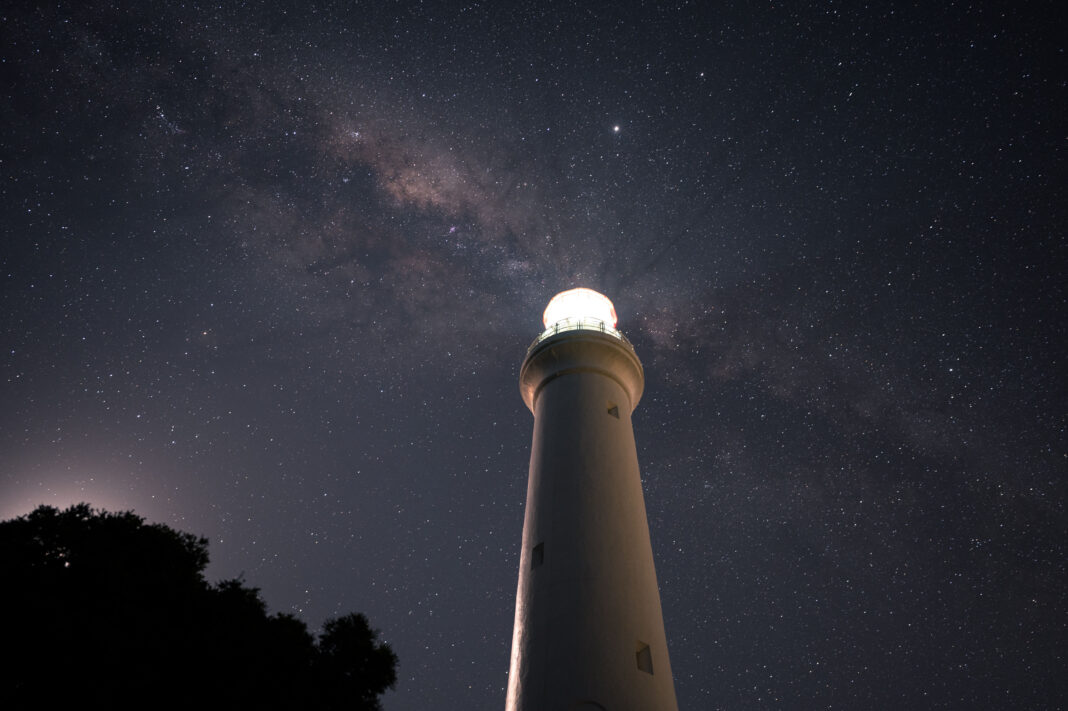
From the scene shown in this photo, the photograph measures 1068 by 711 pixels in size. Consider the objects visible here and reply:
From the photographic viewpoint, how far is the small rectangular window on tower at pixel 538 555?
1411 cm

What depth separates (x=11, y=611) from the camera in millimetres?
9344

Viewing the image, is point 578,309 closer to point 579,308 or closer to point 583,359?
point 579,308

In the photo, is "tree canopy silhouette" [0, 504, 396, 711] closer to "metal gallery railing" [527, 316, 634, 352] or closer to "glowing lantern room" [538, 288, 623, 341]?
"metal gallery railing" [527, 316, 634, 352]

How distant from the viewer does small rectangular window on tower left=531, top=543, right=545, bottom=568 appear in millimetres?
14109

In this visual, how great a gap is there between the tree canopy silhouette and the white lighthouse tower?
325 cm

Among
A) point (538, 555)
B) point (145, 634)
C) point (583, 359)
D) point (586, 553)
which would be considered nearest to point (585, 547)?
point (586, 553)

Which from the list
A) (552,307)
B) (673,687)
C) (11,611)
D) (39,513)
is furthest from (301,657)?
(552,307)

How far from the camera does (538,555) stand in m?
14.3

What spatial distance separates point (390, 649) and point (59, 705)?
5.34 m

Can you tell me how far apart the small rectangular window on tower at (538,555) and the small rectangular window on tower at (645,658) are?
273 centimetres

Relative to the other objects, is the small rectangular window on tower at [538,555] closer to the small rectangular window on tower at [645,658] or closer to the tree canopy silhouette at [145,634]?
the small rectangular window on tower at [645,658]

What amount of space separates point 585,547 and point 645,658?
2.47m

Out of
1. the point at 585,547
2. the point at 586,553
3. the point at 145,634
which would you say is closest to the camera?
the point at 145,634

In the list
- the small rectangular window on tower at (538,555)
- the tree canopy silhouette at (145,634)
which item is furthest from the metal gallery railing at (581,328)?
the tree canopy silhouette at (145,634)
